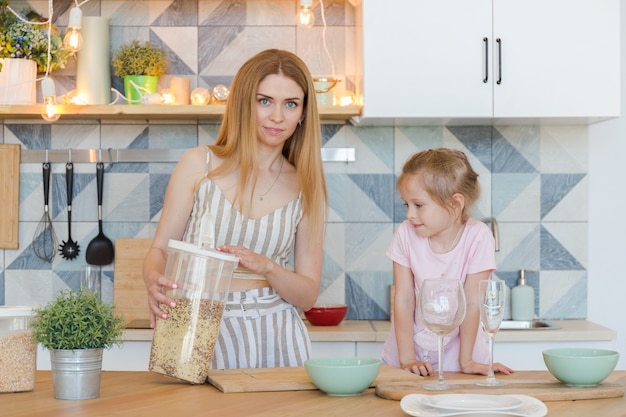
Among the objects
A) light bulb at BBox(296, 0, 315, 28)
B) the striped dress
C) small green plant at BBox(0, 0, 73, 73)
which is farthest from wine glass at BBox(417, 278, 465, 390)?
small green plant at BBox(0, 0, 73, 73)

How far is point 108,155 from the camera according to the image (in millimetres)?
3297

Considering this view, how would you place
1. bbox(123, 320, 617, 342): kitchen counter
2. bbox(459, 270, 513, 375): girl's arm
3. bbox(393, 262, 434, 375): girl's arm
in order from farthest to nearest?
bbox(123, 320, 617, 342): kitchen counter, bbox(393, 262, 434, 375): girl's arm, bbox(459, 270, 513, 375): girl's arm

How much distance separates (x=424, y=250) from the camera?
2.22 meters

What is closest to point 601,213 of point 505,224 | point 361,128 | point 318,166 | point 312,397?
point 505,224

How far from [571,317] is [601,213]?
41cm

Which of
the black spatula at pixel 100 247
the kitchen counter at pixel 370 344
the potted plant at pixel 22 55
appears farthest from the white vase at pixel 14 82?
the kitchen counter at pixel 370 344

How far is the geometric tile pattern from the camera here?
10.8 feet

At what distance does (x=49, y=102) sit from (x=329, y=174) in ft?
3.40

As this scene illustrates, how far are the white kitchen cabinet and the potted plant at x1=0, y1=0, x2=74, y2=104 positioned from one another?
110 cm

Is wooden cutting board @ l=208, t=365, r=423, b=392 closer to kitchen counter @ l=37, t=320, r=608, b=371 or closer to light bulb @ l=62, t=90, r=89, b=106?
kitchen counter @ l=37, t=320, r=608, b=371

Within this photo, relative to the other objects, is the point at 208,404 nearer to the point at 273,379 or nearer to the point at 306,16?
the point at 273,379

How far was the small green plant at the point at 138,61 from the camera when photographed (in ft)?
10.4

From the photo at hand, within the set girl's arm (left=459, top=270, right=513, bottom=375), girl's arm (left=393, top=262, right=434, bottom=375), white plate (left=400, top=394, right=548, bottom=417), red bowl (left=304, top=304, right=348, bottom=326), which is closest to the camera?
white plate (left=400, top=394, right=548, bottom=417)

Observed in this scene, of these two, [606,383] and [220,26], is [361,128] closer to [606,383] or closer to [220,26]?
[220,26]
